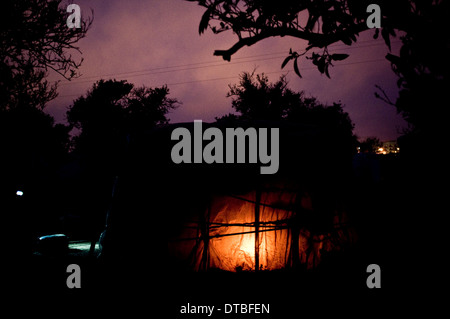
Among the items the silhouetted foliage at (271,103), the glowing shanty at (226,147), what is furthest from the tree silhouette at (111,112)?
the glowing shanty at (226,147)

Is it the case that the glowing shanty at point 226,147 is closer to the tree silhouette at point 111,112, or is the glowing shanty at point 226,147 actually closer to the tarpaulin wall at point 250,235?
the tarpaulin wall at point 250,235

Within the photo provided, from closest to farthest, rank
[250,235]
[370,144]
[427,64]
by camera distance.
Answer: [427,64]
[250,235]
[370,144]

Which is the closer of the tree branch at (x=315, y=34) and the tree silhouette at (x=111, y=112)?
the tree branch at (x=315, y=34)

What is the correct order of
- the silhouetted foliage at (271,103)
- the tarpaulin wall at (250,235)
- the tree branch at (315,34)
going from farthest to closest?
the silhouetted foliage at (271,103)
the tarpaulin wall at (250,235)
the tree branch at (315,34)

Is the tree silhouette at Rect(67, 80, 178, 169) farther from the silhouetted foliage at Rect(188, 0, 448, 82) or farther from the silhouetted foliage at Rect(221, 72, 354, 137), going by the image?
the silhouetted foliage at Rect(188, 0, 448, 82)

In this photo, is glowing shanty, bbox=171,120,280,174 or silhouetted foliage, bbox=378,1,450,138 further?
glowing shanty, bbox=171,120,280,174

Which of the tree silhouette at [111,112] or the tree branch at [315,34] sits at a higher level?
the tree silhouette at [111,112]

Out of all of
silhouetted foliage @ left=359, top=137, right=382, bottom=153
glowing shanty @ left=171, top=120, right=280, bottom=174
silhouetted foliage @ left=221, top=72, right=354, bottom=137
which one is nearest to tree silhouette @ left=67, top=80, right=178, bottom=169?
silhouetted foliage @ left=221, top=72, right=354, bottom=137

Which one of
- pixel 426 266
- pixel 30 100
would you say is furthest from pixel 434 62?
pixel 30 100

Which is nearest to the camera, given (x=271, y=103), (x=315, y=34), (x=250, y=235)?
(x=315, y=34)

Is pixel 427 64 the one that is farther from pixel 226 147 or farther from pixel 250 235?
pixel 250 235

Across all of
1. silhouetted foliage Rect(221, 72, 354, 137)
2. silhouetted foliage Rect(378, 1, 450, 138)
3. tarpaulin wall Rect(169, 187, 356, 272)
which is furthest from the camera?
silhouetted foliage Rect(221, 72, 354, 137)

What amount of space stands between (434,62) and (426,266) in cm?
576

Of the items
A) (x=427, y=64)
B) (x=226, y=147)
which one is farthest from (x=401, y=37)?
(x=226, y=147)
